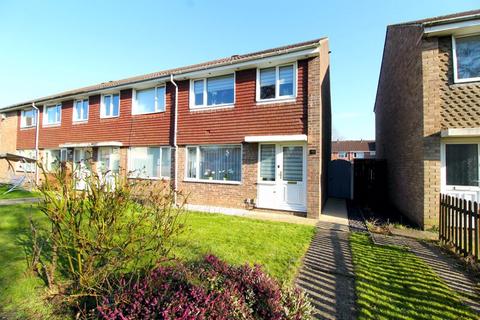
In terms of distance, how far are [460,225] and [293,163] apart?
16.5ft

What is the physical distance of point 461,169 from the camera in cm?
732

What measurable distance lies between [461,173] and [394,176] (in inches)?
141

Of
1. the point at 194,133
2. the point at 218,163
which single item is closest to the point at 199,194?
the point at 218,163

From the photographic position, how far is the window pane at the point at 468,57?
7297mm

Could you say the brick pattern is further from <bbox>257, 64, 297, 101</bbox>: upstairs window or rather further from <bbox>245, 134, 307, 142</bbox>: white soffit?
<bbox>257, 64, 297, 101</bbox>: upstairs window

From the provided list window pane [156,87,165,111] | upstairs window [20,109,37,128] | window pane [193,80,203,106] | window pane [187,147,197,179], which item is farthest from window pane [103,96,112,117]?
upstairs window [20,109,37,128]

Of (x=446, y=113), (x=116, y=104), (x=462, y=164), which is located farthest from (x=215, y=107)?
(x=462, y=164)

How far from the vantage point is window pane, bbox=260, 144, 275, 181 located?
9.53 m

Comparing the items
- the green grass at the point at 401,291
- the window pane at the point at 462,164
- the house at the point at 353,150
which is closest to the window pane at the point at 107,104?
the green grass at the point at 401,291

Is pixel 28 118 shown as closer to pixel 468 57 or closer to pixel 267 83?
pixel 267 83

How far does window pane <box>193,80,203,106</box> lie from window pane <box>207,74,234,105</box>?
372 millimetres

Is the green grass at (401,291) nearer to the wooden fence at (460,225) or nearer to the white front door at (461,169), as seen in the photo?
the wooden fence at (460,225)

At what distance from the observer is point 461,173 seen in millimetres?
7316

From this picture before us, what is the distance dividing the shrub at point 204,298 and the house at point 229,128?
20.2 feet
